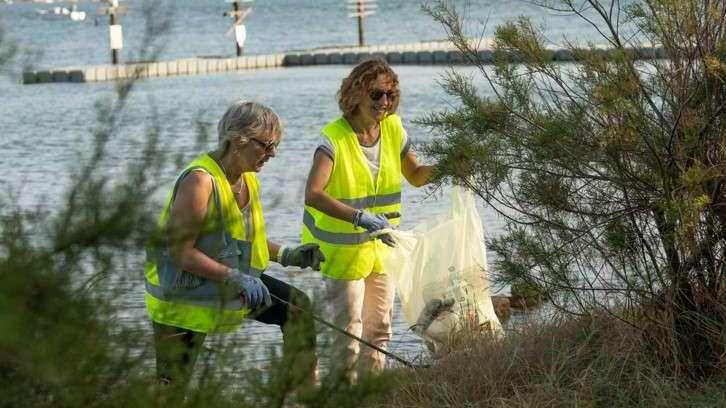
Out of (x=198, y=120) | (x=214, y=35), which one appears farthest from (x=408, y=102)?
(x=214, y=35)

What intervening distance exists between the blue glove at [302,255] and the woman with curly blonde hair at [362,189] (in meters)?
0.27

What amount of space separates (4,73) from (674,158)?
9.30 feet

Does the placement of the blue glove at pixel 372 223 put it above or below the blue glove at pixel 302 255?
above

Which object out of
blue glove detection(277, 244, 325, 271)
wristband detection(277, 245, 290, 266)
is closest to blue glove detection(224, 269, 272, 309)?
blue glove detection(277, 244, 325, 271)

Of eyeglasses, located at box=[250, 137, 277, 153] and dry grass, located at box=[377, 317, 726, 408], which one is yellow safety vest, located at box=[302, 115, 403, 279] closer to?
dry grass, located at box=[377, 317, 726, 408]

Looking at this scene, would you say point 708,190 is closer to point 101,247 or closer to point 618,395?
point 618,395

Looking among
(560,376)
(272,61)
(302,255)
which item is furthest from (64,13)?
(560,376)

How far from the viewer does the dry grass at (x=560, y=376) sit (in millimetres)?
4965

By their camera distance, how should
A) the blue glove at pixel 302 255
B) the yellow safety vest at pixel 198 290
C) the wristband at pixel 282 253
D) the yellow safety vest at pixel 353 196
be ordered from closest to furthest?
the yellow safety vest at pixel 198 290, the blue glove at pixel 302 255, the wristband at pixel 282 253, the yellow safety vest at pixel 353 196

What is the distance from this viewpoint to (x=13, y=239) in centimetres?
248

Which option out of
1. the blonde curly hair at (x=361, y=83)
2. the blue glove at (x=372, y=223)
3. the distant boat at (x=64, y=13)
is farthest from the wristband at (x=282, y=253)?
the distant boat at (x=64, y=13)

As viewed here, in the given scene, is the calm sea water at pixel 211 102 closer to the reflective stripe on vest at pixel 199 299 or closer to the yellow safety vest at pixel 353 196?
the reflective stripe on vest at pixel 199 299

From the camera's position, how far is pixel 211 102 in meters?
26.9

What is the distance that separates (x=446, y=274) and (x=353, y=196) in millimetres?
532
